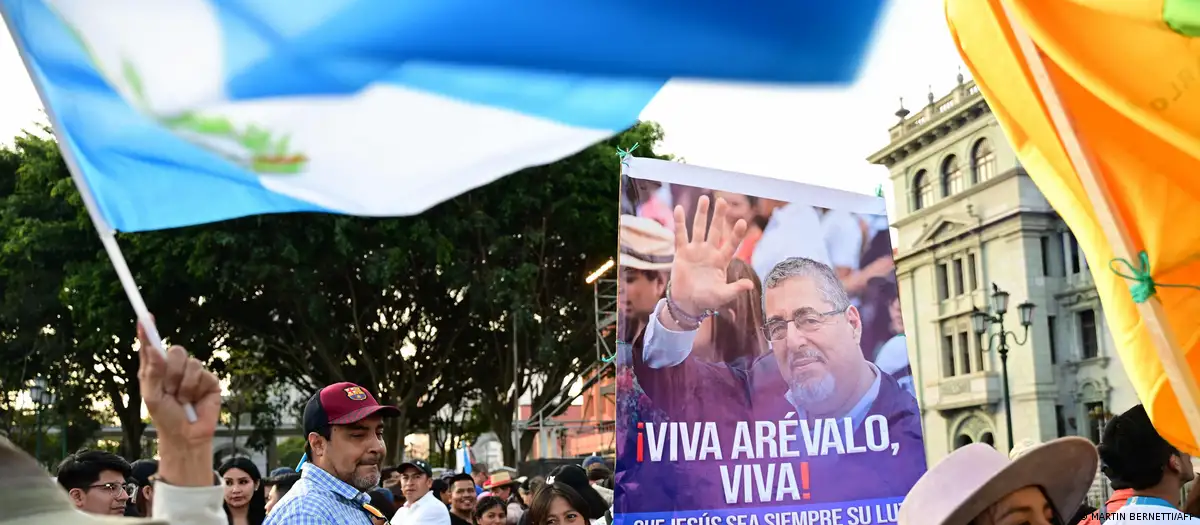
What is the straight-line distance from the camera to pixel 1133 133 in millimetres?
2984

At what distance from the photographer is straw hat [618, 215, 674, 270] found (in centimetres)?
643

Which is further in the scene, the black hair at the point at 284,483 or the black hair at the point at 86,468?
the black hair at the point at 284,483

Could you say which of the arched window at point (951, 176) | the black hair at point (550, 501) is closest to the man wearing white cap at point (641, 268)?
the black hair at point (550, 501)

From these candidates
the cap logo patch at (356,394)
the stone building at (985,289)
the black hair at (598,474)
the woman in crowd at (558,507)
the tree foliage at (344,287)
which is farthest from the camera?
the stone building at (985,289)

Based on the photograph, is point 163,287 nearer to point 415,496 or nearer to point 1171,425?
point 415,496

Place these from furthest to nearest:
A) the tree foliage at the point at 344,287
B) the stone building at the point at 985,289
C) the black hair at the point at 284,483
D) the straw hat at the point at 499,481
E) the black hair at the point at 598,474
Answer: the stone building at the point at 985,289
the tree foliage at the point at 344,287
the straw hat at the point at 499,481
the black hair at the point at 598,474
the black hair at the point at 284,483

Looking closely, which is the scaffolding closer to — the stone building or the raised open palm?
the raised open palm

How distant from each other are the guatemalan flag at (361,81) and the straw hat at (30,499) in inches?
32.5

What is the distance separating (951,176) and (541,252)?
26.7m

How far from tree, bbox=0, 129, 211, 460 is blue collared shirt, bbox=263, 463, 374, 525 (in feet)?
62.5

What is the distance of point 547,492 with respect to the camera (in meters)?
6.06

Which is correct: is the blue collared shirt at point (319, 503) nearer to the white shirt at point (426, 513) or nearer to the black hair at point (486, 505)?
the white shirt at point (426, 513)

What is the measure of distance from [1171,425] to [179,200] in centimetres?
242

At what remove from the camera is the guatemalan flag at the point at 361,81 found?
2.56 m
